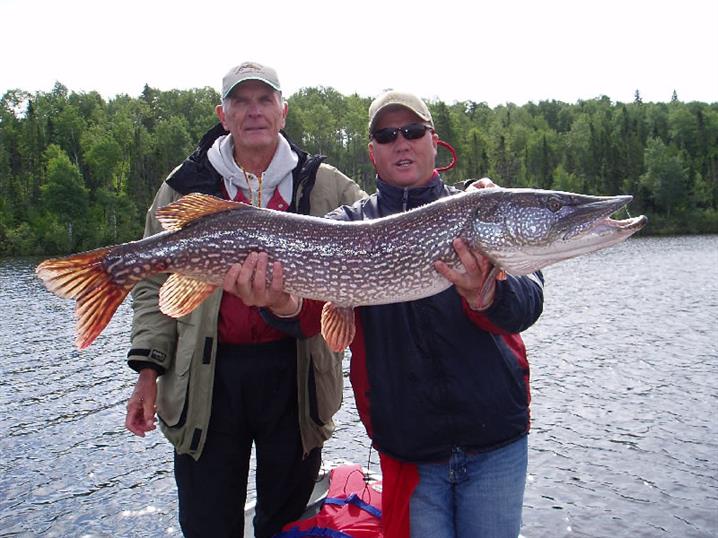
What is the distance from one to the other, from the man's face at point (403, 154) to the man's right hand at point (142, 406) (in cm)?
173

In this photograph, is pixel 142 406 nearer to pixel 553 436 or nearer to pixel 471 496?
pixel 471 496

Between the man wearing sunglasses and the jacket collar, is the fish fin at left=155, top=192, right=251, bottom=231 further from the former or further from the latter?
the man wearing sunglasses

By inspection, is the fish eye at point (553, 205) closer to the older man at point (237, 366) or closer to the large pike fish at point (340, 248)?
the large pike fish at point (340, 248)

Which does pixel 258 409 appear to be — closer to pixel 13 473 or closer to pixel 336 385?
pixel 336 385

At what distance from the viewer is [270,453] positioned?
342 centimetres

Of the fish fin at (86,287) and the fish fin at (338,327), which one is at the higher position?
the fish fin at (86,287)

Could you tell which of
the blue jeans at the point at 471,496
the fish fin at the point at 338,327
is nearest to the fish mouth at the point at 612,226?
the blue jeans at the point at 471,496

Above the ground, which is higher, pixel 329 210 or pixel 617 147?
pixel 617 147

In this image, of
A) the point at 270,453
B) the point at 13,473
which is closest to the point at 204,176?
the point at 270,453

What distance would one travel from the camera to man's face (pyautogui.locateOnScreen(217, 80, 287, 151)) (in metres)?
3.34

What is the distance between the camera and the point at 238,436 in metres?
3.34

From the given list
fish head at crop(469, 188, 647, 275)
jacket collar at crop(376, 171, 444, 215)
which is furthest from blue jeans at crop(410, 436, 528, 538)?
jacket collar at crop(376, 171, 444, 215)

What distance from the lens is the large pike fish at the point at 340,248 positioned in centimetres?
290

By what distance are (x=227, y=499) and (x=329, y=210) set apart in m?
1.76
